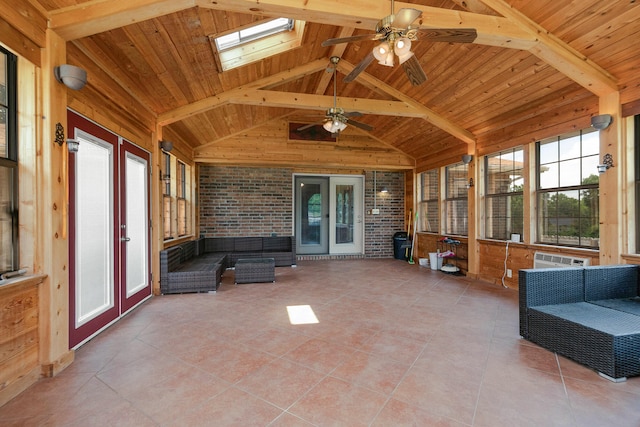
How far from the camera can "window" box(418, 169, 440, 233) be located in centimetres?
729

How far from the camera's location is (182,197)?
20.6 ft

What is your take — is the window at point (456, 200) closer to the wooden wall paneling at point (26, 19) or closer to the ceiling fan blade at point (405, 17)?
the ceiling fan blade at point (405, 17)

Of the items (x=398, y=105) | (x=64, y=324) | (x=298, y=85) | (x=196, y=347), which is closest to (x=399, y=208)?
(x=398, y=105)

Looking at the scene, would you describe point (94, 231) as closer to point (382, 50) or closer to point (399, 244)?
point (382, 50)

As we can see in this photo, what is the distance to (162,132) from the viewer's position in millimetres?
4734

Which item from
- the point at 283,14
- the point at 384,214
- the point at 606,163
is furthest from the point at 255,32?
the point at 384,214

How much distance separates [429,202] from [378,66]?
3801 millimetres

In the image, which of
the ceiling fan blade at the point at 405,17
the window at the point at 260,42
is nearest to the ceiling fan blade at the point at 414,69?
the ceiling fan blade at the point at 405,17

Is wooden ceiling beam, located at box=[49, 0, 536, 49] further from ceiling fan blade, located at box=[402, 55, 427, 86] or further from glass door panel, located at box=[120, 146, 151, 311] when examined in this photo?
glass door panel, located at box=[120, 146, 151, 311]

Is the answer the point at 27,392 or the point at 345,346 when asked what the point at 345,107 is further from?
the point at 27,392

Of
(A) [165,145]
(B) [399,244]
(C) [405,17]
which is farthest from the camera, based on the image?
(B) [399,244]

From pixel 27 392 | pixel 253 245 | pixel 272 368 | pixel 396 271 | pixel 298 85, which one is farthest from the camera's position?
pixel 253 245

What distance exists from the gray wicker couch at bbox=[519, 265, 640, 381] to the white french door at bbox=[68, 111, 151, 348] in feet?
13.2

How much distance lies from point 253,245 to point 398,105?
14.7 feet
